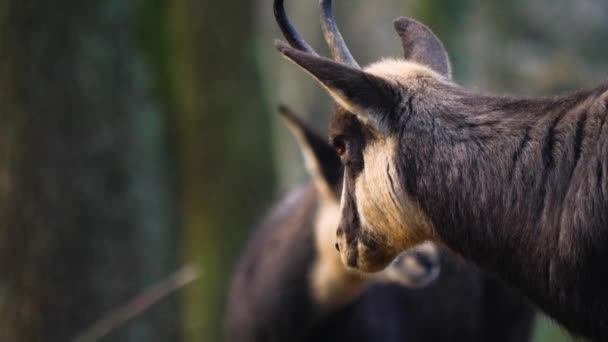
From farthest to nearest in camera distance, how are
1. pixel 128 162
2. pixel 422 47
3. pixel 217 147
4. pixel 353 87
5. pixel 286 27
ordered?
pixel 217 147 → pixel 128 162 → pixel 422 47 → pixel 286 27 → pixel 353 87

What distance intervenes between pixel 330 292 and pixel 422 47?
249 cm

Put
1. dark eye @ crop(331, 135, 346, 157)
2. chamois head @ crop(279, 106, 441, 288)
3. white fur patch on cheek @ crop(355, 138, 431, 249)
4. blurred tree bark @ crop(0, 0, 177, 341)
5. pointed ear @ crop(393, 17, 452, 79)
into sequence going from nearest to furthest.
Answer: white fur patch on cheek @ crop(355, 138, 431, 249), dark eye @ crop(331, 135, 346, 157), pointed ear @ crop(393, 17, 452, 79), chamois head @ crop(279, 106, 441, 288), blurred tree bark @ crop(0, 0, 177, 341)

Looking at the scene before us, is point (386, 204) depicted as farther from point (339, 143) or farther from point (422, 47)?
point (422, 47)

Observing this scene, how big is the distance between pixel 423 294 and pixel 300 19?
13719 millimetres

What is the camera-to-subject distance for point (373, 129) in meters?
4.15

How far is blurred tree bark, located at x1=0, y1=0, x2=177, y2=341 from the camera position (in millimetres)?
7055

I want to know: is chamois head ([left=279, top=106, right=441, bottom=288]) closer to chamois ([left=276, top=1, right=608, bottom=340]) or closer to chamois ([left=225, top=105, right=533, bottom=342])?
chamois ([left=225, top=105, right=533, bottom=342])

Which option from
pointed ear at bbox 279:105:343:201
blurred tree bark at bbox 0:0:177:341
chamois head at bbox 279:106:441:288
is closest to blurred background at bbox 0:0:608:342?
blurred tree bark at bbox 0:0:177:341

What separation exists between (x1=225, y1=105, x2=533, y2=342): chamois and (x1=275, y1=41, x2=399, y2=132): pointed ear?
2321 mm

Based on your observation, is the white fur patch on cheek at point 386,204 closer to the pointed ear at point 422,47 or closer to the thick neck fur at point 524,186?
the thick neck fur at point 524,186

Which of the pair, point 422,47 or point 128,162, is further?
point 128,162

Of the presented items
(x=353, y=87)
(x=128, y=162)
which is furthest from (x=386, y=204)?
(x=128, y=162)

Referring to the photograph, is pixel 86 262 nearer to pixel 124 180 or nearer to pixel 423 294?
pixel 124 180

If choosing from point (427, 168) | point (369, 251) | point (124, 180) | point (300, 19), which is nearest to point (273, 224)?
point (124, 180)
